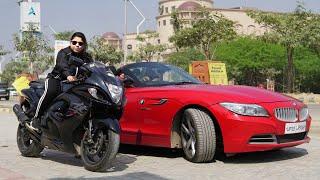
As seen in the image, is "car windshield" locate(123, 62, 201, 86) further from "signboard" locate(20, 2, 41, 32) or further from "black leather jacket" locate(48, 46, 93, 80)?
"signboard" locate(20, 2, 41, 32)

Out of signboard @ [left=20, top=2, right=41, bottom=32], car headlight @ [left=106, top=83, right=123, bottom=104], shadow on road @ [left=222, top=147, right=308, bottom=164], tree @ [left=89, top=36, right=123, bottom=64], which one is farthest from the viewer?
tree @ [left=89, top=36, right=123, bottom=64]

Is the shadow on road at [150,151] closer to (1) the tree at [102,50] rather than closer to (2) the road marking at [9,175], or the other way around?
(2) the road marking at [9,175]

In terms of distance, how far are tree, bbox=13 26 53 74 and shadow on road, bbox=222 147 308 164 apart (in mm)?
42907

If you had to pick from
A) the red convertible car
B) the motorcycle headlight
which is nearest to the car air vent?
the red convertible car

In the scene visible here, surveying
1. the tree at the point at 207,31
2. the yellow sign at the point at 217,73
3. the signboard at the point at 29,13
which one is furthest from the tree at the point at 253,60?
the yellow sign at the point at 217,73

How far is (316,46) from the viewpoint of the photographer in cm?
4372

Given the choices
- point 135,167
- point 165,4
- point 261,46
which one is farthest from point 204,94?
point 165,4

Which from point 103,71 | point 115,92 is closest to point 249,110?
point 115,92

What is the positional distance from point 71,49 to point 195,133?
1973mm

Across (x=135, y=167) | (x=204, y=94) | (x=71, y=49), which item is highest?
(x=71, y=49)

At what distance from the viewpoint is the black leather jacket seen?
7.36 metres

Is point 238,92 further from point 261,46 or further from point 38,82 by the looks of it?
point 261,46

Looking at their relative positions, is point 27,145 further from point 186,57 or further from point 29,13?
point 186,57

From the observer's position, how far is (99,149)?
6801 mm
